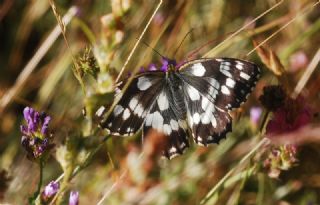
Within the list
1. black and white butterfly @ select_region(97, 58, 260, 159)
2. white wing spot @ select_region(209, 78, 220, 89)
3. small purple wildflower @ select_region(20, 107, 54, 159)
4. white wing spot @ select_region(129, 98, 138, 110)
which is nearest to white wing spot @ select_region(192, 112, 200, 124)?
black and white butterfly @ select_region(97, 58, 260, 159)

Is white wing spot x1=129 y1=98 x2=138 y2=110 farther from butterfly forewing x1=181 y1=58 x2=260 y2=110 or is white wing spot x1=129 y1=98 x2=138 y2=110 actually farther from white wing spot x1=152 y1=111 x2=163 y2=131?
butterfly forewing x1=181 y1=58 x2=260 y2=110

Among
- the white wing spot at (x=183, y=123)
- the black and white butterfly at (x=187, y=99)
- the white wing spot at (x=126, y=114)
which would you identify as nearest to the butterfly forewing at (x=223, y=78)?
the black and white butterfly at (x=187, y=99)

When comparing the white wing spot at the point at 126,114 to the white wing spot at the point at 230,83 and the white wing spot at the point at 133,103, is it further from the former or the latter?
the white wing spot at the point at 230,83

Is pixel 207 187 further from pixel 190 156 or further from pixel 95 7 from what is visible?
pixel 95 7

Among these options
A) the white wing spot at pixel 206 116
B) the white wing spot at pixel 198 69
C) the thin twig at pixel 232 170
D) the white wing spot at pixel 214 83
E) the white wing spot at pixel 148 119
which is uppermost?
→ the white wing spot at pixel 198 69

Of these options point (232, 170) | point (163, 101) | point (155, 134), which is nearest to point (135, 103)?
point (163, 101)

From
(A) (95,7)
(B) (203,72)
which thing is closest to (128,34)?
(A) (95,7)
